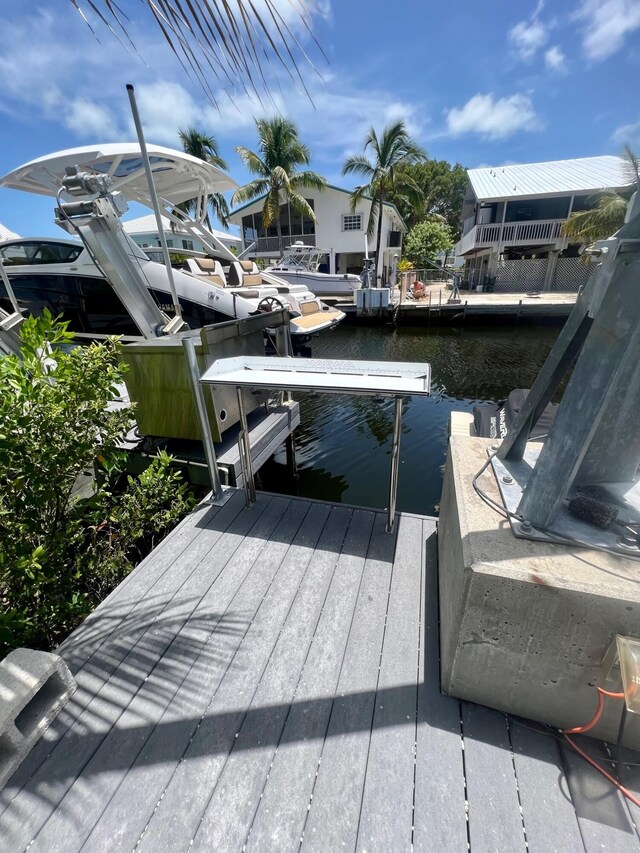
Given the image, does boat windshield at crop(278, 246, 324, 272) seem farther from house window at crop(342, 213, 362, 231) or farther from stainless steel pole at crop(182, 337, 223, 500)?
stainless steel pole at crop(182, 337, 223, 500)

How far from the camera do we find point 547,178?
21.0 meters

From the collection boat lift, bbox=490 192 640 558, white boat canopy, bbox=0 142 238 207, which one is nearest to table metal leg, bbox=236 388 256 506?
boat lift, bbox=490 192 640 558

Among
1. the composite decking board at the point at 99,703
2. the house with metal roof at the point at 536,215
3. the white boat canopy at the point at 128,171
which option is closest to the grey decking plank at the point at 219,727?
the composite decking board at the point at 99,703

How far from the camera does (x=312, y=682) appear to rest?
1.74 meters

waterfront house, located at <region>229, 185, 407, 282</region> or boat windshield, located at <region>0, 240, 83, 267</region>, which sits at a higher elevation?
waterfront house, located at <region>229, 185, 407, 282</region>

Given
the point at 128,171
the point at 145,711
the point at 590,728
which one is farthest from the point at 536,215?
the point at 145,711

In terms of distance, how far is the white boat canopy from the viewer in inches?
243

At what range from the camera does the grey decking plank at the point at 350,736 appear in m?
1.28

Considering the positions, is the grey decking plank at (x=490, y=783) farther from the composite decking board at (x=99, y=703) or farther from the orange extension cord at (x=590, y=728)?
the composite decking board at (x=99, y=703)

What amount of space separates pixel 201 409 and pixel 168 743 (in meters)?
2.06

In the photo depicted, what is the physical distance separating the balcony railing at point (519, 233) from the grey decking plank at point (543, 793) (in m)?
24.1

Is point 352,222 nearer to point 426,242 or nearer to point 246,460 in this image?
point 426,242

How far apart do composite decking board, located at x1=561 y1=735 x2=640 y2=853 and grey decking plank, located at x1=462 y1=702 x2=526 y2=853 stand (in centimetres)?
21

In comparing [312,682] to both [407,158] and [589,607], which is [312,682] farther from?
[407,158]
